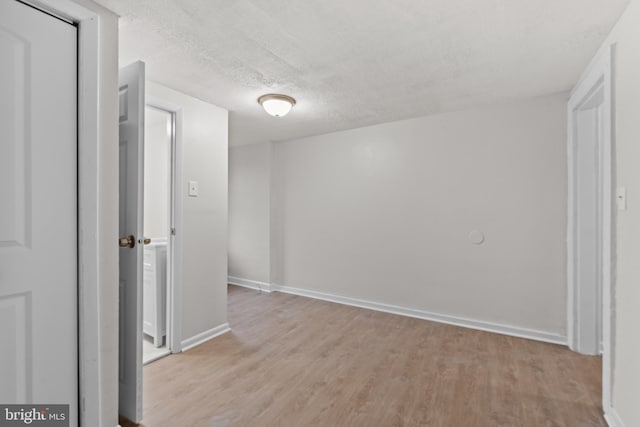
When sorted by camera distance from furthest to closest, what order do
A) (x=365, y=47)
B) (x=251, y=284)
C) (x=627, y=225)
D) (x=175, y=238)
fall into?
(x=251, y=284), (x=175, y=238), (x=365, y=47), (x=627, y=225)

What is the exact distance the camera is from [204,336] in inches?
111

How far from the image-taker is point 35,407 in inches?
51.1

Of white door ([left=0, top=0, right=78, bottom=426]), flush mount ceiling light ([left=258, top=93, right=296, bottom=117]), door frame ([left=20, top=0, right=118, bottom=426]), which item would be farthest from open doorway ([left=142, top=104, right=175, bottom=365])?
white door ([left=0, top=0, right=78, bottom=426])

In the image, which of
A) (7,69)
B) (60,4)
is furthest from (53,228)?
(60,4)

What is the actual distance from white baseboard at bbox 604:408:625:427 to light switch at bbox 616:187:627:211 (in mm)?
1092

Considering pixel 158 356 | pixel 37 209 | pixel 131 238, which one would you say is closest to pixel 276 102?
pixel 131 238

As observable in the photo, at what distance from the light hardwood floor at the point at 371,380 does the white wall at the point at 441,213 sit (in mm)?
434

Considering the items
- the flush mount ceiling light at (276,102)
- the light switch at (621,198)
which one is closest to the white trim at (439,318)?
the light switch at (621,198)

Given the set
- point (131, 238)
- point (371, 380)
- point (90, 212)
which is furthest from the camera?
point (371, 380)

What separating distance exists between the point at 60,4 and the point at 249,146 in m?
3.36

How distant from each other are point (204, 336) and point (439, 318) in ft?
7.83

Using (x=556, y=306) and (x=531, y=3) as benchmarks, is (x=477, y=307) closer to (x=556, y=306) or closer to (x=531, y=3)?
(x=556, y=306)

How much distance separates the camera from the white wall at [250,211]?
4543mm

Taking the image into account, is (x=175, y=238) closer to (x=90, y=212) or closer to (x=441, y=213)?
(x=90, y=212)
